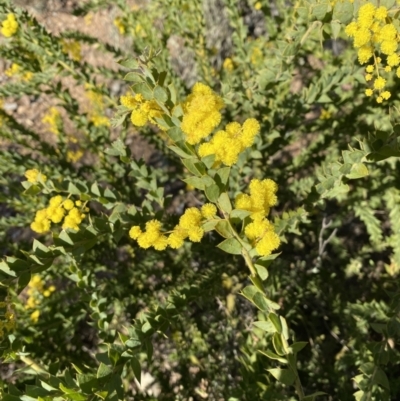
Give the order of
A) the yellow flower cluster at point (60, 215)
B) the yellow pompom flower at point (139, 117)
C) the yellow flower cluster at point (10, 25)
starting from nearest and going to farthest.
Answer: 1. the yellow pompom flower at point (139, 117)
2. the yellow flower cluster at point (60, 215)
3. the yellow flower cluster at point (10, 25)

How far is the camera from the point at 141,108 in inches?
40.3

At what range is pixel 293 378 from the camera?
0.98m

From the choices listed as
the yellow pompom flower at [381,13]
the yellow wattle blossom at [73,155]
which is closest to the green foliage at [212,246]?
the yellow pompom flower at [381,13]

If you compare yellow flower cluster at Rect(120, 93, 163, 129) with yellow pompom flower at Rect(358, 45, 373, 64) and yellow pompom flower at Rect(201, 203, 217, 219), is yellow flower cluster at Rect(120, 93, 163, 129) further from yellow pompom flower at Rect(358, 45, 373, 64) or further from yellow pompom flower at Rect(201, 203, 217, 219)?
yellow pompom flower at Rect(358, 45, 373, 64)

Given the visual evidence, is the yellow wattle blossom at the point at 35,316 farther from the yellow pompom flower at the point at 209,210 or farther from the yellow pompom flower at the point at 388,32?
the yellow pompom flower at the point at 388,32

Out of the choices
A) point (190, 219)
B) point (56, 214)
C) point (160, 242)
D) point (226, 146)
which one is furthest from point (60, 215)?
point (226, 146)

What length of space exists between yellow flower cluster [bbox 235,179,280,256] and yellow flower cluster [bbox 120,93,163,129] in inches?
11.9

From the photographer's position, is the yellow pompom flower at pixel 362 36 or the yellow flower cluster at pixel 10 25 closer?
the yellow pompom flower at pixel 362 36

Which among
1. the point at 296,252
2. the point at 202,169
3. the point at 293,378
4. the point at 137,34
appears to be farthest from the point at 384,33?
the point at 296,252

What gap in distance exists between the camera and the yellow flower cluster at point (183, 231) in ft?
3.16

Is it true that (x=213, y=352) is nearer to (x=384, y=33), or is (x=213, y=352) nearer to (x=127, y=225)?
(x=127, y=225)

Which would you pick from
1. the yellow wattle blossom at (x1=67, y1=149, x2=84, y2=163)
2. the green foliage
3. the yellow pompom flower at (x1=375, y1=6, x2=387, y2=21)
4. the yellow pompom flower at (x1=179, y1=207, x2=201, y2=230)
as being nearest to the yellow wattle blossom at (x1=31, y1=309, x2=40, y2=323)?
the green foliage

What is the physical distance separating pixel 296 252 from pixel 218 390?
1.03m

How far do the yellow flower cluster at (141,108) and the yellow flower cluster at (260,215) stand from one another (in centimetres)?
30
